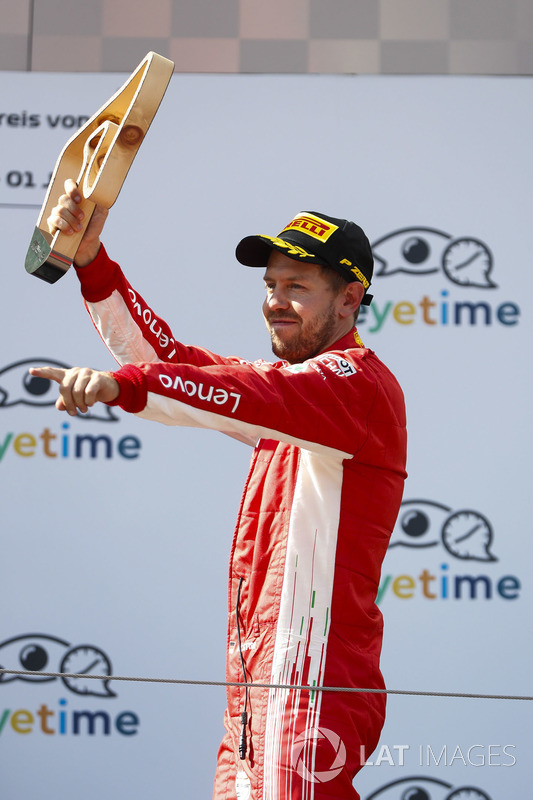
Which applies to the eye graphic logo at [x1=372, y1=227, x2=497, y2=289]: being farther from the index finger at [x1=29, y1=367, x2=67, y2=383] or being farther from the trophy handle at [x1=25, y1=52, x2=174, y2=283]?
the index finger at [x1=29, y1=367, x2=67, y2=383]

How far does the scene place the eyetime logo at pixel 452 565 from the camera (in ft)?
8.46

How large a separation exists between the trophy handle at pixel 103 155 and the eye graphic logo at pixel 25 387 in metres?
1.25

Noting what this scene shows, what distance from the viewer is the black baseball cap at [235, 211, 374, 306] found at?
1519mm

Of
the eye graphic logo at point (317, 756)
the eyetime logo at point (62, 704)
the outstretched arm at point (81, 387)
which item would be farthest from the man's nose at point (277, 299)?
the eyetime logo at point (62, 704)

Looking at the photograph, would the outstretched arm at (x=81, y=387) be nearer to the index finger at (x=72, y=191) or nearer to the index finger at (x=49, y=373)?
the index finger at (x=49, y=373)

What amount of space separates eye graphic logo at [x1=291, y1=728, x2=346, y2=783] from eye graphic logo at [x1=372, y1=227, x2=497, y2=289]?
5.29 feet

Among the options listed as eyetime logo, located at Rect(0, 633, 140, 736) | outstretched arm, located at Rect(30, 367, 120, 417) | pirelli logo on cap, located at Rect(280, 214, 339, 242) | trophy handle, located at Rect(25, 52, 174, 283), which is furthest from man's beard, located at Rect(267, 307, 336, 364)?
eyetime logo, located at Rect(0, 633, 140, 736)

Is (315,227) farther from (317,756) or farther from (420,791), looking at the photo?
A: (420,791)

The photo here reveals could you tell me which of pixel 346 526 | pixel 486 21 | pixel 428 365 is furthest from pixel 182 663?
pixel 486 21

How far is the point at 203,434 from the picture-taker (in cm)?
264

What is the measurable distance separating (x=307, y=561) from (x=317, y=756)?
27 centimetres

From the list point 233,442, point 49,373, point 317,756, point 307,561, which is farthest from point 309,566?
point 233,442

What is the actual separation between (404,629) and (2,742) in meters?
1.17

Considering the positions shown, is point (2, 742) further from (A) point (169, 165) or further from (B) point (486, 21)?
(B) point (486, 21)
